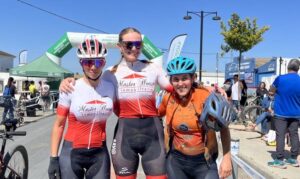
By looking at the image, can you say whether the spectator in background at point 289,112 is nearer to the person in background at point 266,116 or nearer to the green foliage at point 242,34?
the person in background at point 266,116

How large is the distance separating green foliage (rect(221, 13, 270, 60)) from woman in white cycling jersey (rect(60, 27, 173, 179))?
27.0 m

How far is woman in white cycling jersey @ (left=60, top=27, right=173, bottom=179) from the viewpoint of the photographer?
390cm

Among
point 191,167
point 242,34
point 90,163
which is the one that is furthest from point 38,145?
point 242,34

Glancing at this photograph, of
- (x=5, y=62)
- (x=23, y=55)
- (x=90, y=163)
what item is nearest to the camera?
(x=90, y=163)

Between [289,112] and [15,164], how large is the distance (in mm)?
5099

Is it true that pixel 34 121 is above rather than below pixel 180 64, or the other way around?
below

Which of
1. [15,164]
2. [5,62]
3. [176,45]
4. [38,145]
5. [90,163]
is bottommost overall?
[38,145]

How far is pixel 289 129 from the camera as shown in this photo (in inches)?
317

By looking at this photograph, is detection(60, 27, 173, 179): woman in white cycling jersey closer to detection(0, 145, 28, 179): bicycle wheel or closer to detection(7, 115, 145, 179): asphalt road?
detection(0, 145, 28, 179): bicycle wheel

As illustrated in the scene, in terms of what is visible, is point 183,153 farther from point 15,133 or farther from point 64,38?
point 64,38

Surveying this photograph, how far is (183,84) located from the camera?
3.49m

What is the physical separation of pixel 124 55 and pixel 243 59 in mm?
36255

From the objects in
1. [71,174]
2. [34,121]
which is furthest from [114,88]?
[34,121]

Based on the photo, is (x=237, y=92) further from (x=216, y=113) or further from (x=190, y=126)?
(x=216, y=113)
